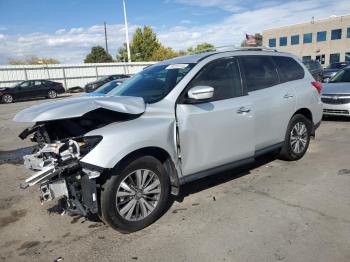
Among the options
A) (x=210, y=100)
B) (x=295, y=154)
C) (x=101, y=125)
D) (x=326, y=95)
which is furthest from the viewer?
(x=326, y=95)

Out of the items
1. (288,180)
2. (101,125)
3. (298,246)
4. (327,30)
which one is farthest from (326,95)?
(327,30)

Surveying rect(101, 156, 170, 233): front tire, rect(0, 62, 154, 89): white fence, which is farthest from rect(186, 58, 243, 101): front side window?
rect(0, 62, 154, 89): white fence

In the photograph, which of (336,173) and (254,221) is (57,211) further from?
(336,173)

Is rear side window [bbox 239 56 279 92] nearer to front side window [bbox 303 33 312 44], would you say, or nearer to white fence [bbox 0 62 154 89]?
white fence [bbox 0 62 154 89]

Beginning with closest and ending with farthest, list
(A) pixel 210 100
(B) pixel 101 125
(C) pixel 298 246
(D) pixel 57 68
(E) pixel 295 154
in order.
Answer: (C) pixel 298 246 → (B) pixel 101 125 → (A) pixel 210 100 → (E) pixel 295 154 → (D) pixel 57 68

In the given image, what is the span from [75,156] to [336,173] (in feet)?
13.0

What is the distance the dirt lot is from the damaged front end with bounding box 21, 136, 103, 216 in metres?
0.49

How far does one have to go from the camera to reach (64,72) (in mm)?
34375

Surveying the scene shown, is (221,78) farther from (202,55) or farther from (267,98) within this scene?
→ (267,98)

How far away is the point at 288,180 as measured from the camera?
194 inches

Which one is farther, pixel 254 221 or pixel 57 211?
pixel 57 211

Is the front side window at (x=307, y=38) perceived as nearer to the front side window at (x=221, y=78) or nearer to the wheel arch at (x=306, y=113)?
the wheel arch at (x=306, y=113)

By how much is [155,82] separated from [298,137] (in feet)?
9.28

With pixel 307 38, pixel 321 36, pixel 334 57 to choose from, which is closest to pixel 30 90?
pixel 334 57
